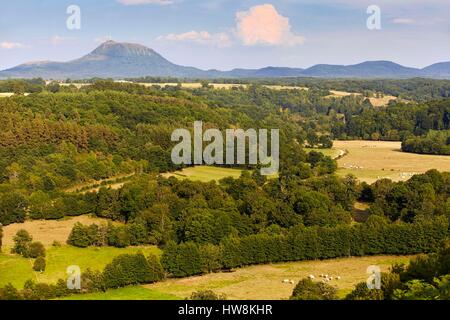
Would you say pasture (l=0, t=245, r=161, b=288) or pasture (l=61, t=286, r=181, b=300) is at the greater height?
pasture (l=0, t=245, r=161, b=288)

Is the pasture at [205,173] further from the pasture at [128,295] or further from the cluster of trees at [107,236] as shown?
the pasture at [128,295]

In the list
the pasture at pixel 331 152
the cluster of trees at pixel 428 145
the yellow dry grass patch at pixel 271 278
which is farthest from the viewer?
the cluster of trees at pixel 428 145

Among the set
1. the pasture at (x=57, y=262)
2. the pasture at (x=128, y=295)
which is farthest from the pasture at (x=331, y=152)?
the pasture at (x=128, y=295)

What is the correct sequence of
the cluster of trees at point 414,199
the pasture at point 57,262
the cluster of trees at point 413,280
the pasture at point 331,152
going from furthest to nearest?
the pasture at point 331,152
the cluster of trees at point 414,199
the pasture at point 57,262
the cluster of trees at point 413,280

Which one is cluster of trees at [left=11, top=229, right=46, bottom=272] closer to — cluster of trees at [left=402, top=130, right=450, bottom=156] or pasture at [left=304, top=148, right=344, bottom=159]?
pasture at [left=304, top=148, right=344, bottom=159]

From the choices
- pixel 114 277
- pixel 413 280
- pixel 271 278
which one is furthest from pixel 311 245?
pixel 413 280

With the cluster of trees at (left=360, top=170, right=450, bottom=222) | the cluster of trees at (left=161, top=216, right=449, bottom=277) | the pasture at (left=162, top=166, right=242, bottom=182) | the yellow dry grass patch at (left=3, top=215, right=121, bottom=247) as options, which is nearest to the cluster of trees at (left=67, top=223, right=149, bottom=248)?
the yellow dry grass patch at (left=3, top=215, right=121, bottom=247)

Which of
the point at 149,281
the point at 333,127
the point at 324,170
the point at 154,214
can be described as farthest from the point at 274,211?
the point at 333,127
